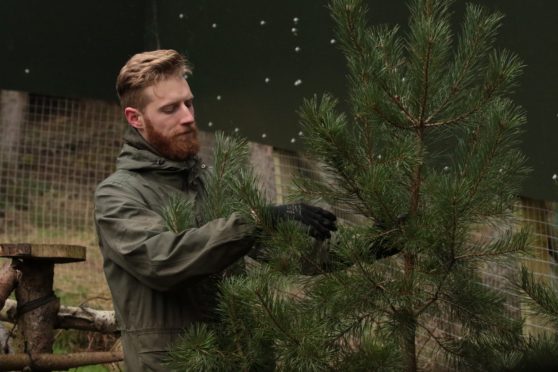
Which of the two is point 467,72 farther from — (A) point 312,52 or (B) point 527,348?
(A) point 312,52

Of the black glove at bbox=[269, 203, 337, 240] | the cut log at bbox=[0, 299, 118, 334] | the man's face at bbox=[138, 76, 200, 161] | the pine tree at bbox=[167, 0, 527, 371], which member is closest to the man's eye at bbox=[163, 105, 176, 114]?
the man's face at bbox=[138, 76, 200, 161]

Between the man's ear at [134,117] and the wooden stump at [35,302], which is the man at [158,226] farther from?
the wooden stump at [35,302]

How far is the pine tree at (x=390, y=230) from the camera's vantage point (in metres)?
2.87

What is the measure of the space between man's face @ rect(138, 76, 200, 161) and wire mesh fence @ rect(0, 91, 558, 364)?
2.98 metres

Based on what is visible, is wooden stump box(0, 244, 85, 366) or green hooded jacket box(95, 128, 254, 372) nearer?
green hooded jacket box(95, 128, 254, 372)

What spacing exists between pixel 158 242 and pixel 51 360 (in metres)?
1.88

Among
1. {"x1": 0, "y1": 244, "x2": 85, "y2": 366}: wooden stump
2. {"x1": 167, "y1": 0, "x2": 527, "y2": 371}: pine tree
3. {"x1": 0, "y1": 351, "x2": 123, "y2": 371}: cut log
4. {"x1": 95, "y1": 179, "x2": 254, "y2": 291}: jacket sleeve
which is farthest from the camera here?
{"x1": 0, "y1": 244, "x2": 85, "y2": 366}: wooden stump

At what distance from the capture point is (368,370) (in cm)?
287

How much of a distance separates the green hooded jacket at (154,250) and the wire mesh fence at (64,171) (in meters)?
2.98

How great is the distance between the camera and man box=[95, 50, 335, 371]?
3037 millimetres

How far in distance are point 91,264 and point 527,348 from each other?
6.02m

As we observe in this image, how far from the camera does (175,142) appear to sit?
3.52m

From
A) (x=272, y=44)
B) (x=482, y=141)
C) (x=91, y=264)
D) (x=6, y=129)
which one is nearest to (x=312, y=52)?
(x=272, y=44)

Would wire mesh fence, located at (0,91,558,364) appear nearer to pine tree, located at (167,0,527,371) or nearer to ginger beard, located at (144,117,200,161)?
ginger beard, located at (144,117,200,161)
